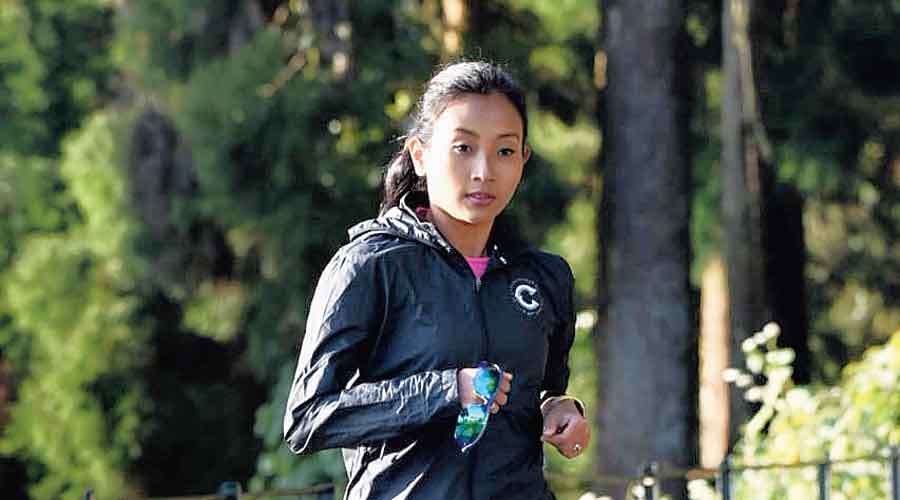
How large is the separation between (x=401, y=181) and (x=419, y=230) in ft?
0.73

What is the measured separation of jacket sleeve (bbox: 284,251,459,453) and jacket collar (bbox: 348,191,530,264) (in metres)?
0.09

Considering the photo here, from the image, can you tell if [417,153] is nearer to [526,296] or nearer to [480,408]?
[526,296]

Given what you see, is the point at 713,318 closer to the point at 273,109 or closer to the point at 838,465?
the point at 273,109

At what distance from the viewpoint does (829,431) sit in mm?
7559

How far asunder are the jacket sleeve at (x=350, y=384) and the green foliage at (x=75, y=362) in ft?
52.9

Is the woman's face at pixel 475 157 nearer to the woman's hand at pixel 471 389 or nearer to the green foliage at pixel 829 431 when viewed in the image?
the woman's hand at pixel 471 389

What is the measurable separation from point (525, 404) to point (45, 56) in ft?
74.4

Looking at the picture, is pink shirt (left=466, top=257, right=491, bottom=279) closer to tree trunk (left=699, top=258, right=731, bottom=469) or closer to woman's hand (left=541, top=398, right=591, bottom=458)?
woman's hand (left=541, top=398, right=591, bottom=458)

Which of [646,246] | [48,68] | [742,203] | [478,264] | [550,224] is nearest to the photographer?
[478,264]

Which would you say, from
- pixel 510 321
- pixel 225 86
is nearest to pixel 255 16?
pixel 225 86

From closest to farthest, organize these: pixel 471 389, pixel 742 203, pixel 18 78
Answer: pixel 471 389 < pixel 742 203 < pixel 18 78

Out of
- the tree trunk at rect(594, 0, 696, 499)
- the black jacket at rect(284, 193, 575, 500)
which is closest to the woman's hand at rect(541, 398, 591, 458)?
the black jacket at rect(284, 193, 575, 500)

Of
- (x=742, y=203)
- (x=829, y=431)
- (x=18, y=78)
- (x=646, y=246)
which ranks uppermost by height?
(x=18, y=78)

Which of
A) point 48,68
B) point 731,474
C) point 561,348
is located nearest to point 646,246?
point 731,474
